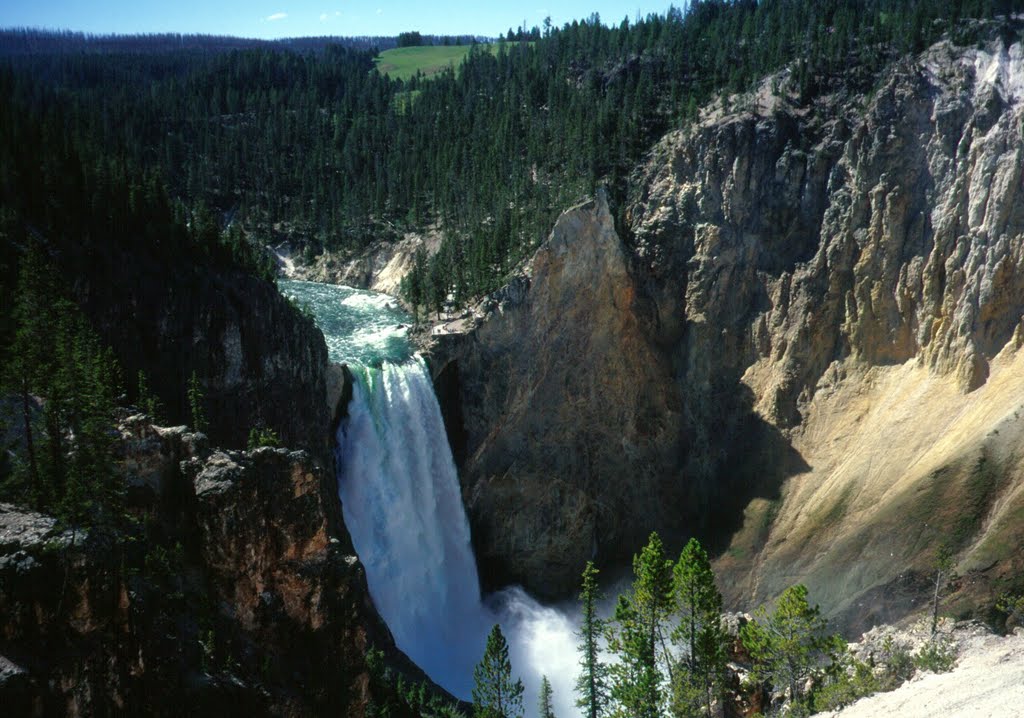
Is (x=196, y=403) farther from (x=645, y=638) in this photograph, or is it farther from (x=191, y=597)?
(x=645, y=638)

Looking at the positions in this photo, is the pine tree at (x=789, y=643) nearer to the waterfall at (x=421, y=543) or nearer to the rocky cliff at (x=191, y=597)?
the rocky cliff at (x=191, y=597)

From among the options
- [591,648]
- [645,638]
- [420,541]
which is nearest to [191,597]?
[591,648]

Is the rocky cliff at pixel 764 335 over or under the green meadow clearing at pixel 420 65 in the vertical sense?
under

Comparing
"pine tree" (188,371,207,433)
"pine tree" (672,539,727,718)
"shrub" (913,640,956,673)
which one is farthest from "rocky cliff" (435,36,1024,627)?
"pine tree" (188,371,207,433)

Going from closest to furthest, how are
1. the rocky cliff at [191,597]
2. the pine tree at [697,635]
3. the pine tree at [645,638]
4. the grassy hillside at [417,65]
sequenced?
the rocky cliff at [191,597] < the pine tree at [645,638] < the pine tree at [697,635] < the grassy hillside at [417,65]

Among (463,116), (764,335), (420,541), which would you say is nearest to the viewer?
(420,541)

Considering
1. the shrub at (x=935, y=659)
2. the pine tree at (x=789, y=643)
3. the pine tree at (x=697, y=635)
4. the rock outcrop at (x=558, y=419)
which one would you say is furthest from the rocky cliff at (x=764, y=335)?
the pine tree at (x=697, y=635)
